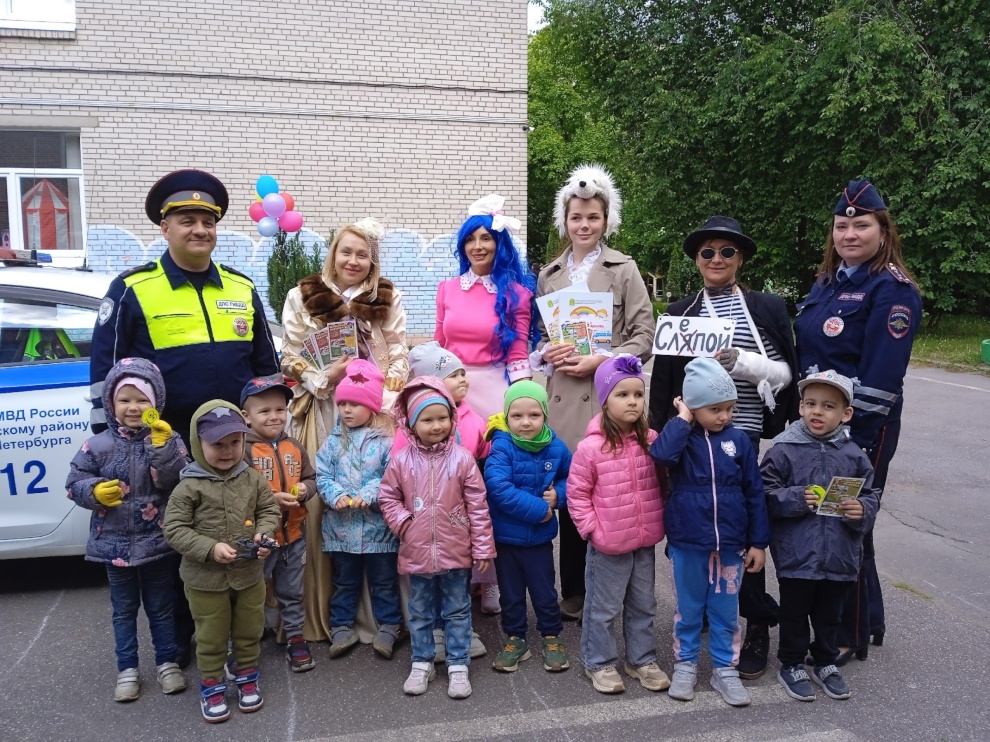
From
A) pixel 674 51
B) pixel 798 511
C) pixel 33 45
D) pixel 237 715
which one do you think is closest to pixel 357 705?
pixel 237 715

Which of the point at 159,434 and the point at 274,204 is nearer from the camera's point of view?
the point at 159,434

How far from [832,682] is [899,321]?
159cm

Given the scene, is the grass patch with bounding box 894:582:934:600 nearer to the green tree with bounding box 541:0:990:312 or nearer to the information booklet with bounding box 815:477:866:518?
the information booklet with bounding box 815:477:866:518

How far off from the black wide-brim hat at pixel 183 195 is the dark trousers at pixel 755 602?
2.69 m

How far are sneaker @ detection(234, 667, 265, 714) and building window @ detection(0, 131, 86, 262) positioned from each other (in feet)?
34.6

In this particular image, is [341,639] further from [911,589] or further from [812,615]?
[911,589]

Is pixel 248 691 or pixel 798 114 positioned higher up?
pixel 798 114

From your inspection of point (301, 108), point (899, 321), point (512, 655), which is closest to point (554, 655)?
point (512, 655)

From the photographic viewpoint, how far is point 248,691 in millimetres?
3285

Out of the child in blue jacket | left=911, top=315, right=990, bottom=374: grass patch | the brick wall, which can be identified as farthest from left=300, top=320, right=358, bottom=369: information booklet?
left=911, top=315, right=990, bottom=374: grass patch

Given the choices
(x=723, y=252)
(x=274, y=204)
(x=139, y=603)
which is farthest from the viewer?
(x=274, y=204)

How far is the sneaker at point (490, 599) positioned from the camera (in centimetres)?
420

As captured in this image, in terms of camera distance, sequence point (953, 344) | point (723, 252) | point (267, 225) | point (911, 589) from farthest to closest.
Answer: point (953, 344) → point (267, 225) → point (911, 589) → point (723, 252)

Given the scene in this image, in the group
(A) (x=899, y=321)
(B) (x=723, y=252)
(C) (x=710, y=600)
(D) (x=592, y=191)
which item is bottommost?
(C) (x=710, y=600)
